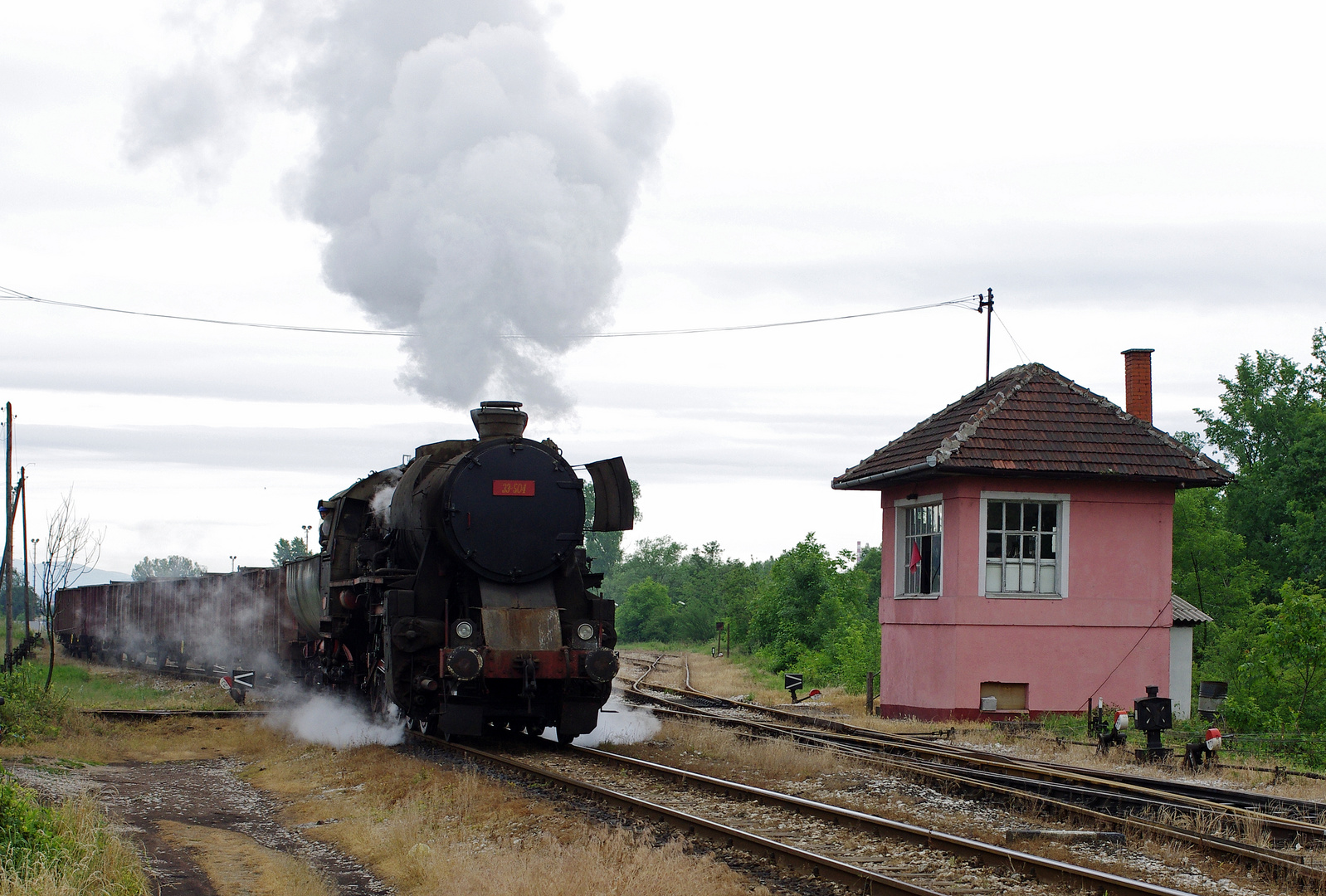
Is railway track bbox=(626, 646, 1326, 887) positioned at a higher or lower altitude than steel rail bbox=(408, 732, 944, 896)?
higher

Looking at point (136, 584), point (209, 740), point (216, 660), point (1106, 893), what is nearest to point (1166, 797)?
point (1106, 893)

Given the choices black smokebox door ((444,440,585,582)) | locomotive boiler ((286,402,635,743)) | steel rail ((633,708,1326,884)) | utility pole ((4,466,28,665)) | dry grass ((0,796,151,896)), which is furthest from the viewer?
utility pole ((4,466,28,665))

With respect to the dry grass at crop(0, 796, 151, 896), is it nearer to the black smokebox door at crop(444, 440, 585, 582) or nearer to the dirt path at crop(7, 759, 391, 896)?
the dirt path at crop(7, 759, 391, 896)

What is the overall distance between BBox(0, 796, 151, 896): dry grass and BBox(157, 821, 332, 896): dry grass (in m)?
0.52

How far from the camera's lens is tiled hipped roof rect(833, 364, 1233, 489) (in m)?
18.4

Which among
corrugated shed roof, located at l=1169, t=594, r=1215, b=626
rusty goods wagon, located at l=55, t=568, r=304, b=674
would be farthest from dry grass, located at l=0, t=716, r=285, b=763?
corrugated shed roof, located at l=1169, t=594, r=1215, b=626

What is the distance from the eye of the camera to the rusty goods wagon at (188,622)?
22.7 metres

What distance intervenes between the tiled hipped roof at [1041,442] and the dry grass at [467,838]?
9.61 m

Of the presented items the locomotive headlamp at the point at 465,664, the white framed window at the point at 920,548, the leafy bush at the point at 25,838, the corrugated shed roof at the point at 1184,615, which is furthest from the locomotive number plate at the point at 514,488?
the corrugated shed roof at the point at 1184,615

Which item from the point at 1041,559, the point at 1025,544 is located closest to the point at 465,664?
the point at 1025,544

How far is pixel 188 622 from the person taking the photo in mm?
30938

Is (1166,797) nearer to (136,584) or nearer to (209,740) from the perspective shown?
(209,740)

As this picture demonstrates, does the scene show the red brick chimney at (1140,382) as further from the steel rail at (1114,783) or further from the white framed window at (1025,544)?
the steel rail at (1114,783)

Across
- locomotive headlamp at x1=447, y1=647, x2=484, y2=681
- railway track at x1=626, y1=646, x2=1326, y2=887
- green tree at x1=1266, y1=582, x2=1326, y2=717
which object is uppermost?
green tree at x1=1266, y1=582, x2=1326, y2=717
